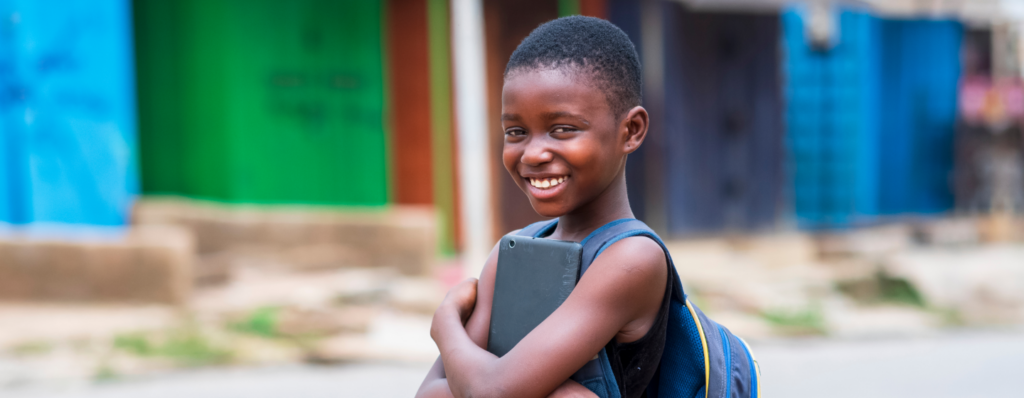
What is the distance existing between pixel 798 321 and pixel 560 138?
17.8 ft

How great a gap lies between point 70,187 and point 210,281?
4.63 ft

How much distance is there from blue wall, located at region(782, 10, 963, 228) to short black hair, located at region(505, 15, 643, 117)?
890 cm

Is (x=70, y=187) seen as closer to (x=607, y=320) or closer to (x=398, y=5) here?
(x=398, y=5)

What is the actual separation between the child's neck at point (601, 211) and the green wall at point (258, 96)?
7115 mm

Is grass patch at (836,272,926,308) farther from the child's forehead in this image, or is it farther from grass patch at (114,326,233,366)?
the child's forehead

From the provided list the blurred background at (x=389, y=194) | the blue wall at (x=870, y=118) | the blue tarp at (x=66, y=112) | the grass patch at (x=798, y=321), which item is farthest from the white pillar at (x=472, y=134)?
the blue wall at (x=870, y=118)

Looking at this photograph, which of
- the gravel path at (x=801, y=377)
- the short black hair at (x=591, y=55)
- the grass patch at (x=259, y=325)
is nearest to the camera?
the short black hair at (x=591, y=55)

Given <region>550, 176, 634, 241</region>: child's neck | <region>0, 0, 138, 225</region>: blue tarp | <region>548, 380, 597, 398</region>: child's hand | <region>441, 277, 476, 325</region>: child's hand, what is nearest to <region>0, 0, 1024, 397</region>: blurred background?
<region>0, 0, 138, 225</region>: blue tarp

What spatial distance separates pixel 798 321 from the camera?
6.32 meters

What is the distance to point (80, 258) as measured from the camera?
6328 mm

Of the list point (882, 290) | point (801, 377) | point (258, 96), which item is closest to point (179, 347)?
point (258, 96)

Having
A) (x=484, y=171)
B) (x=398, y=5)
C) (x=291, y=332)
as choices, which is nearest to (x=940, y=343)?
(x=484, y=171)

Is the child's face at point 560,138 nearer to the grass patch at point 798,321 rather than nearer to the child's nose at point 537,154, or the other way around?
the child's nose at point 537,154

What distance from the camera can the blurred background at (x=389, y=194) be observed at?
5477mm
